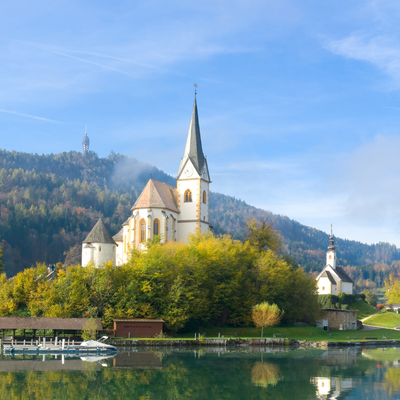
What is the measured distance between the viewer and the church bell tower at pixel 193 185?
8331 centimetres

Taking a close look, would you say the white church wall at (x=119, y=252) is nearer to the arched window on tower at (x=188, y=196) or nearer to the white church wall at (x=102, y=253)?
the white church wall at (x=102, y=253)

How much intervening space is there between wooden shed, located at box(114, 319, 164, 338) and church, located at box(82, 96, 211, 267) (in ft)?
56.6

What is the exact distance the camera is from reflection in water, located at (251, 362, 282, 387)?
35469mm

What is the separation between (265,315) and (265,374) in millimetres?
29303

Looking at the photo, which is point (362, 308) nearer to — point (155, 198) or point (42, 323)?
point (155, 198)

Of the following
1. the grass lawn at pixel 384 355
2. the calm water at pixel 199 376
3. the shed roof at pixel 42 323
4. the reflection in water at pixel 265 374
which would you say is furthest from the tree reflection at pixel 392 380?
the shed roof at pixel 42 323

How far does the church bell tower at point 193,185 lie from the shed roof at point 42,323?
28.3m

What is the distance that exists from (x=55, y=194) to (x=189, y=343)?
149m

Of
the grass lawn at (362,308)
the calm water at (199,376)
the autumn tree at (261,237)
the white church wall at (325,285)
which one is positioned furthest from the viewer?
the white church wall at (325,285)

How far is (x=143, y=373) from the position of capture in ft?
124

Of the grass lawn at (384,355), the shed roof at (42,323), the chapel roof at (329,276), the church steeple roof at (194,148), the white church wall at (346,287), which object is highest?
the church steeple roof at (194,148)

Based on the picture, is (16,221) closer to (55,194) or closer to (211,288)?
(55,194)

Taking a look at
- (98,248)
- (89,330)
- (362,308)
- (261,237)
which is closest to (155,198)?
(98,248)

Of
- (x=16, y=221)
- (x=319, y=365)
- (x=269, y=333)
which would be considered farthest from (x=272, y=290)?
(x=16, y=221)
